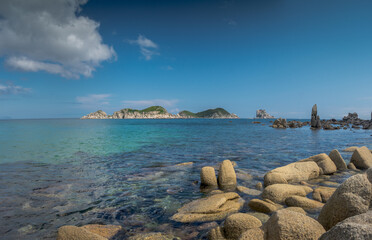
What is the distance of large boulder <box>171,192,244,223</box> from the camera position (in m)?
7.67

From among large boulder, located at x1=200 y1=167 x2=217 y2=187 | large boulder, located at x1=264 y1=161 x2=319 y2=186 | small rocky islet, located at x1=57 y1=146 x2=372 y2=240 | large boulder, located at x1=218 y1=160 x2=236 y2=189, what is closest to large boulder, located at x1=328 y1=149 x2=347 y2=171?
small rocky islet, located at x1=57 y1=146 x2=372 y2=240

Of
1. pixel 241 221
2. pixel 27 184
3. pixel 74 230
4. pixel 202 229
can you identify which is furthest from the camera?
pixel 27 184

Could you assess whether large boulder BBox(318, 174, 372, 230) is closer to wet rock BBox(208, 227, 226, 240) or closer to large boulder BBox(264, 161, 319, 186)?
wet rock BBox(208, 227, 226, 240)

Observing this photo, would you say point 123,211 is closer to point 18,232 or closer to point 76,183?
point 18,232

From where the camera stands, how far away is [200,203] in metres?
8.59

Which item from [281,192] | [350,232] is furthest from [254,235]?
[281,192]

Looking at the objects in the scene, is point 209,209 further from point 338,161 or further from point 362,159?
point 362,159

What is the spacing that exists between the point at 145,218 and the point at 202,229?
237 centimetres

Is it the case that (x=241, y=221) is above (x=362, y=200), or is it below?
below

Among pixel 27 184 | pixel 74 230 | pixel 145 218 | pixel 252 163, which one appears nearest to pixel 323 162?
pixel 252 163

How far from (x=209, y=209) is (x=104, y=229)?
3.90 meters

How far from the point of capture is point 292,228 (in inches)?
179

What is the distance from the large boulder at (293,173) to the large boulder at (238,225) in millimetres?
5680

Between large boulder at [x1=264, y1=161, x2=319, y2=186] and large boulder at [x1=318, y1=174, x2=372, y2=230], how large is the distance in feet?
17.6
